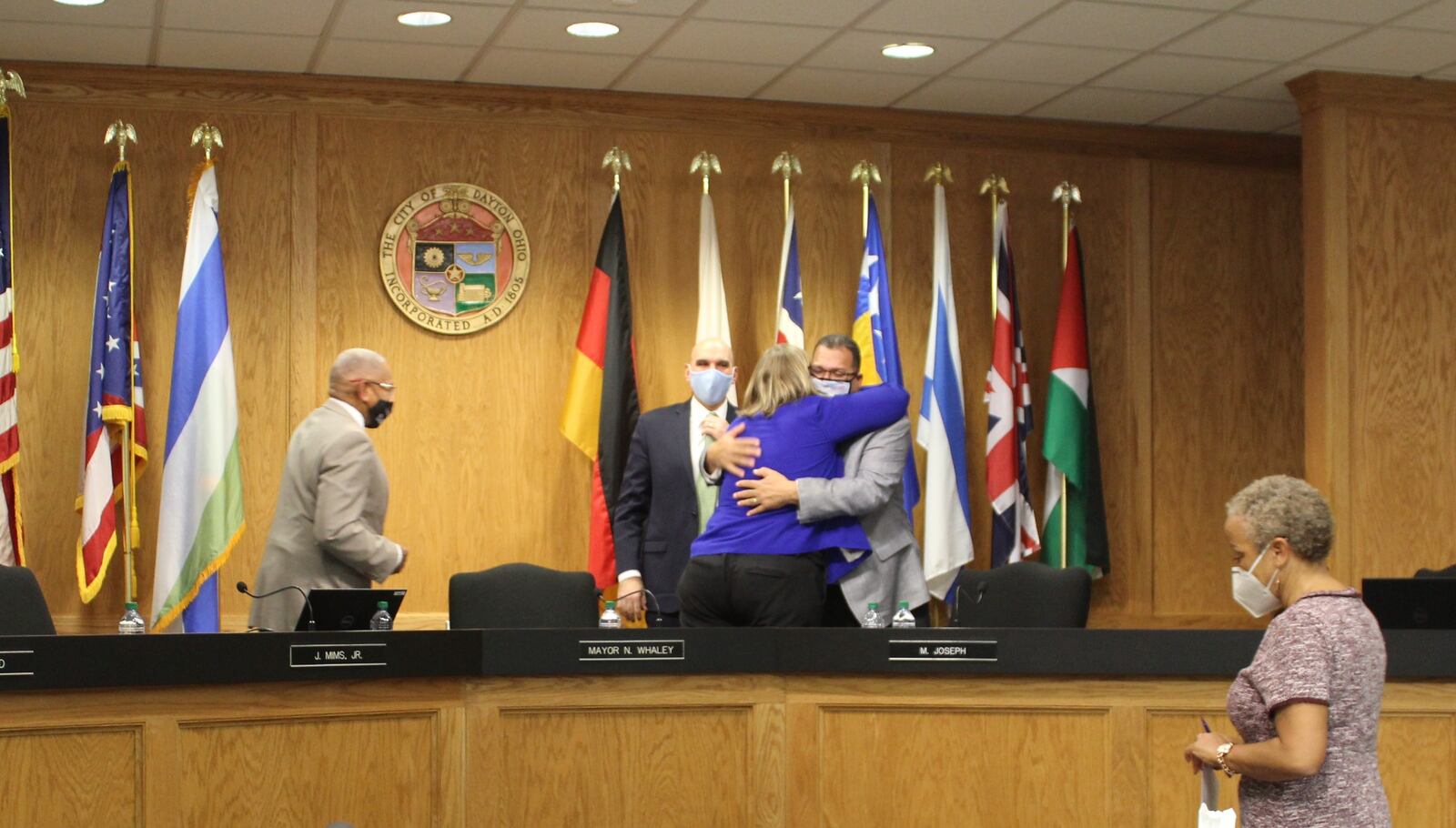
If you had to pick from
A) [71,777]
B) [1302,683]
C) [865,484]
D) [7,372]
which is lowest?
[71,777]

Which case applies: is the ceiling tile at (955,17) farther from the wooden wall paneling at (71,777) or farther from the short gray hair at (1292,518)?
the wooden wall paneling at (71,777)

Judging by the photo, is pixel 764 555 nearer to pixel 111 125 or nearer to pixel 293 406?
pixel 293 406

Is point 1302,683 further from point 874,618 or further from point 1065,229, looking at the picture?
point 1065,229

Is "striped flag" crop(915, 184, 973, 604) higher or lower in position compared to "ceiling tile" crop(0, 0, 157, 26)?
lower

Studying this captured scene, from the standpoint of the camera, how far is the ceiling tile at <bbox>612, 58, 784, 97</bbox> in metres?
6.59

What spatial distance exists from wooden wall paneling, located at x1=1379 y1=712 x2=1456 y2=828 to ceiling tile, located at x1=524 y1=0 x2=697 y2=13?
129 inches

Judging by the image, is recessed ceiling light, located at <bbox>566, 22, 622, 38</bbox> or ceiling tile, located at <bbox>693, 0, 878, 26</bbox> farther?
recessed ceiling light, located at <bbox>566, 22, 622, 38</bbox>

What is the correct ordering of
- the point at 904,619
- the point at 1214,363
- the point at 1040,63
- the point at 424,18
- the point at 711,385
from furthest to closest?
the point at 1214,363
the point at 1040,63
the point at 424,18
the point at 711,385
the point at 904,619

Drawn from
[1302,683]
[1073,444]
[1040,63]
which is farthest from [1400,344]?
[1302,683]

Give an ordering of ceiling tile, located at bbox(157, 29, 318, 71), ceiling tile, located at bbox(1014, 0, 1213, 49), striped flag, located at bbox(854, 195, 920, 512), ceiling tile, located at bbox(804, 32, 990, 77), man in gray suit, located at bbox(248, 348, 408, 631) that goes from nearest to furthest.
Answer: man in gray suit, located at bbox(248, 348, 408, 631)
ceiling tile, located at bbox(1014, 0, 1213, 49)
ceiling tile, located at bbox(157, 29, 318, 71)
ceiling tile, located at bbox(804, 32, 990, 77)
striped flag, located at bbox(854, 195, 920, 512)

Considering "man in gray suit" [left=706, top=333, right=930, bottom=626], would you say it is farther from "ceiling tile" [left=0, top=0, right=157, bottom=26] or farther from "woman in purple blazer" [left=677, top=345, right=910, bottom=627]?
"ceiling tile" [left=0, top=0, right=157, bottom=26]

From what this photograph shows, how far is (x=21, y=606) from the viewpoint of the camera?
14.1ft

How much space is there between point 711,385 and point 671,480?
0.37m

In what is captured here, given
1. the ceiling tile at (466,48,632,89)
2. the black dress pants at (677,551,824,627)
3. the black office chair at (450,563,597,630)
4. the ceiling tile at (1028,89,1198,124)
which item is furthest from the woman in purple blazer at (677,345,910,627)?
the ceiling tile at (1028,89,1198,124)
